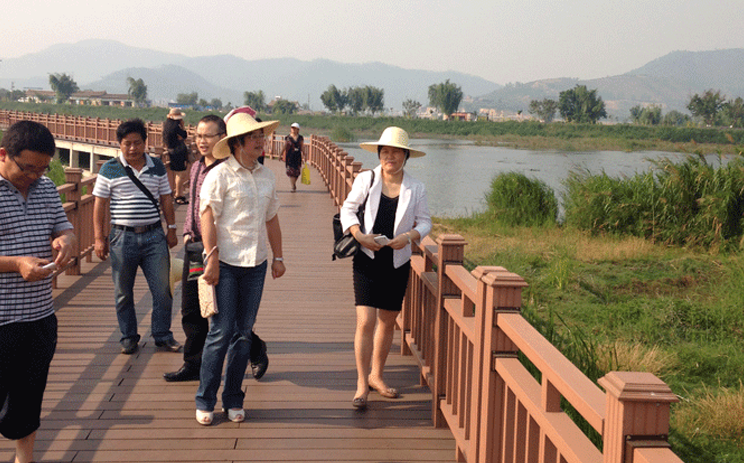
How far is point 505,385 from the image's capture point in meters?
2.92

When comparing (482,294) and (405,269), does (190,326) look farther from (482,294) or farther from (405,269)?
(482,294)

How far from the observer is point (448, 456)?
12.6 feet

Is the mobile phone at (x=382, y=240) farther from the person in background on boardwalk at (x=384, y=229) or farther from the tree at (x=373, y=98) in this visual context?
the tree at (x=373, y=98)

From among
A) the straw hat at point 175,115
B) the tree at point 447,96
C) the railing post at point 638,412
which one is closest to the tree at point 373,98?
the tree at point 447,96

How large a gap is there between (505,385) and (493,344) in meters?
0.17

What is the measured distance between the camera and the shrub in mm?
17422

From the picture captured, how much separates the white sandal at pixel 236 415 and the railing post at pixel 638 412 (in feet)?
9.01

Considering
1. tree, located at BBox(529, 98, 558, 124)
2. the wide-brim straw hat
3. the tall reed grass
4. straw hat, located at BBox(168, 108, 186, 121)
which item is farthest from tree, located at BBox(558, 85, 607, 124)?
the wide-brim straw hat

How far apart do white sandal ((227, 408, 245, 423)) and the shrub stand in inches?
534

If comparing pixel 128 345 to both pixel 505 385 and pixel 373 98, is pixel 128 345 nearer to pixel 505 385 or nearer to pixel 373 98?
pixel 505 385

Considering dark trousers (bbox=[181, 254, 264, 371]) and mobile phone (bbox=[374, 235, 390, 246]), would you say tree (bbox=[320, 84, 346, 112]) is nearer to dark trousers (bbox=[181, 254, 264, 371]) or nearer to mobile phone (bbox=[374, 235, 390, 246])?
dark trousers (bbox=[181, 254, 264, 371])

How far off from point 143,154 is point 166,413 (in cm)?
183

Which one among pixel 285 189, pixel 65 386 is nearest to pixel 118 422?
pixel 65 386

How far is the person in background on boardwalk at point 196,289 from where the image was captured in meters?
4.40
